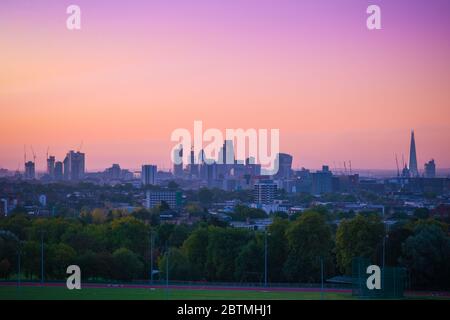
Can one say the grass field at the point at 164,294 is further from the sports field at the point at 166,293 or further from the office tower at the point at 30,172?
the office tower at the point at 30,172

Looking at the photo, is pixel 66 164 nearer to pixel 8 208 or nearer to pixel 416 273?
pixel 8 208

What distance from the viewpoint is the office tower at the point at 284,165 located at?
49.9 meters

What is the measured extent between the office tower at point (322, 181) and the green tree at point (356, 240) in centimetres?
5271

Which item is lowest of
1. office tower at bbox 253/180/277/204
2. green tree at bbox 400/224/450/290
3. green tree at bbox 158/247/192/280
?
green tree at bbox 158/247/192/280

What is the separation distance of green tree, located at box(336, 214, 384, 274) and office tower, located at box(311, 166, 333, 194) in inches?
2075

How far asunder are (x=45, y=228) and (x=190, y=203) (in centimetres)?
3835

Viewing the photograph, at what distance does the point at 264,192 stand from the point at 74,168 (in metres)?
16.6

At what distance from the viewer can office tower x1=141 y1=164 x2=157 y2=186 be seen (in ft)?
274

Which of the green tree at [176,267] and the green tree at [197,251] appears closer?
the green tree at [176,267]

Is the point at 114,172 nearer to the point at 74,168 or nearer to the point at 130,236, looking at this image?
the point at 74,168

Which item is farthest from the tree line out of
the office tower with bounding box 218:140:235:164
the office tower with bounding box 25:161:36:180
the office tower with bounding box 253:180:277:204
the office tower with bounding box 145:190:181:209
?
the office tower with bounding box 145:190:181:209

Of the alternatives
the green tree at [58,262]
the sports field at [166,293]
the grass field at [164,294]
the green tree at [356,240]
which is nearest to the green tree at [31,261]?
the green tree at [58,262]

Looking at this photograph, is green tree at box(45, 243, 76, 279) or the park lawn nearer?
the park lawn

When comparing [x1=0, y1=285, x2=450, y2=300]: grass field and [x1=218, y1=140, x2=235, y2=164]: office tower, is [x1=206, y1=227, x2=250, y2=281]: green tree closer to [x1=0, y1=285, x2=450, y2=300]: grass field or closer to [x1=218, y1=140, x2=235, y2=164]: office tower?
[x1=218, y1=140, x2=235, y2=164]: office tower
